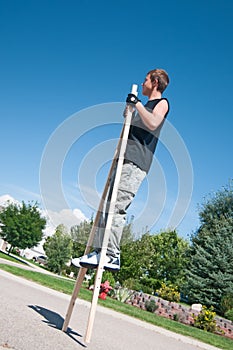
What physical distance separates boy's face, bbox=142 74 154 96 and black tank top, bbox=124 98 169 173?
0.28 meters

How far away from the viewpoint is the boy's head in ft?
12.6

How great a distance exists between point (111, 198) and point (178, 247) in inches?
1958

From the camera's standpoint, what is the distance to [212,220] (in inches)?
1088

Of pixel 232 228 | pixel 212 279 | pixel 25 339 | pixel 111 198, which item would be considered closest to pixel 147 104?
pixel 111 198

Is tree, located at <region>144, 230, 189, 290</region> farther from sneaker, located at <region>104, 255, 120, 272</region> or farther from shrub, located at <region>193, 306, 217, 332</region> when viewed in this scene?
sneaker, located at <region>104, 255, 120, 272</region>

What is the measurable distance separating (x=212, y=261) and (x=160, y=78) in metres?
21.7

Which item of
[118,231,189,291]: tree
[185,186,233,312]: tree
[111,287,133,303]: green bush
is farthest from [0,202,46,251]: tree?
[111,287,133,303]: green bush

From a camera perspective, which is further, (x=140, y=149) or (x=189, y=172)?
(x=189, y=172)

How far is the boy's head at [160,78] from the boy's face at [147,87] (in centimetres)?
4

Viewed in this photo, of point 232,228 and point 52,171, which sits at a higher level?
point 232,228

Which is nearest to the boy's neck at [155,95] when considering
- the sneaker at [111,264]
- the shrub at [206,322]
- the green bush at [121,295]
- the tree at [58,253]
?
the sneaker at [111,264]

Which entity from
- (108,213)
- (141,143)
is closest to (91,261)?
(108,213)

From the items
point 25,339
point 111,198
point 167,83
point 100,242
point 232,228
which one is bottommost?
point 25,339

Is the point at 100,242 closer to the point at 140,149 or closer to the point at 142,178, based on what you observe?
the point at 142,178
